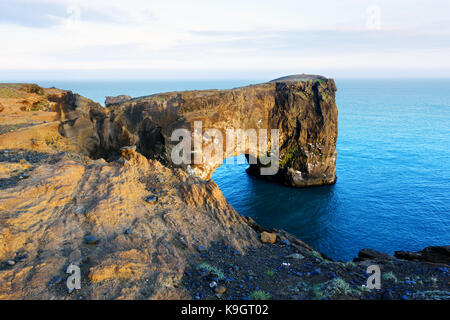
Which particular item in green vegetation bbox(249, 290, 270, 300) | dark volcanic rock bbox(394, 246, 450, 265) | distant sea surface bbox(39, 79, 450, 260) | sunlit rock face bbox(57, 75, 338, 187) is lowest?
distant sea surface bbox(39, 79, 450, 260)

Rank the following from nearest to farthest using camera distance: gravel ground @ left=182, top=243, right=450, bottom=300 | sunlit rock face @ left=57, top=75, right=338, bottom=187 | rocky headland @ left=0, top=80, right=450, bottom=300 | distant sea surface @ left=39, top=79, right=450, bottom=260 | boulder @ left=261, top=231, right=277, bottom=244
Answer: rocky headland @ left=0, top=80, right=450, bottom=300 < gravel ground @ left=182, top=243, right=450, bottom=300 < boulder @ left=261, top=231, right=277, bottom=244 < distant sea surface @ left=39, top=79, right=450, bottom=260 < sunlit rock face @ left=57, top=75, right=338, bottom=187

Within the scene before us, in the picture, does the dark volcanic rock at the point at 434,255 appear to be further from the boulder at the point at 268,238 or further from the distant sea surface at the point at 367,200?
the boulder at the point at 268,238

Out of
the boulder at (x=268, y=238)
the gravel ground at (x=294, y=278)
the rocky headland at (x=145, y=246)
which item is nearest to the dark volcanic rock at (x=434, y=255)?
the rocky headland at (x=145, y=246)

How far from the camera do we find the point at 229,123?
32.8 meters

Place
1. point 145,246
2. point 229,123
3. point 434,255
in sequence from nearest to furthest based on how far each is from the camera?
point 145,246 < point 434,255 < point 229,123

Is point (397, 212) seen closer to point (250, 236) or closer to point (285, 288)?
point (250, 236)

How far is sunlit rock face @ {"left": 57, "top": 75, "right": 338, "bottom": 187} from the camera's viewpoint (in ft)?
91.7

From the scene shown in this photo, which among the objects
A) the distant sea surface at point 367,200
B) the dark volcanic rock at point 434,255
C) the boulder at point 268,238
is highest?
the boulder at point 268,238

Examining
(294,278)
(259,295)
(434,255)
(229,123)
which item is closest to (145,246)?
(259,295)

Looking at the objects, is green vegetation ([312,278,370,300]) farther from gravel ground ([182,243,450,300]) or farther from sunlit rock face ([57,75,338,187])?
sunlit rock face ([57,75,338,187])

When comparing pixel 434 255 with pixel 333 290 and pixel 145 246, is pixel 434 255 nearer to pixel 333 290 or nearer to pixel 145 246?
pixel 333 290

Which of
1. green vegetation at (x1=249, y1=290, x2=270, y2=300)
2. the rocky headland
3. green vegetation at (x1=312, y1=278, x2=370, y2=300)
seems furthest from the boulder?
green vegetation at (x1=249, y1=290, x2=270, y2=300)

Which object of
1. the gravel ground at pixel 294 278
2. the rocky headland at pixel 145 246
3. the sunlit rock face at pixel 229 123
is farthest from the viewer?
the sunlit rock face at pixel 229 123

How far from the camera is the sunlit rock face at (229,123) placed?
28.0 metres
